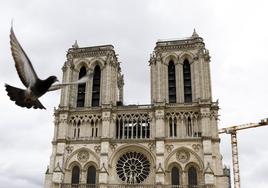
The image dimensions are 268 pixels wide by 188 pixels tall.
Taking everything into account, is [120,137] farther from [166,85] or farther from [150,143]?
[166,85]

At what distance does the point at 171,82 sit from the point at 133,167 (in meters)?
11.8

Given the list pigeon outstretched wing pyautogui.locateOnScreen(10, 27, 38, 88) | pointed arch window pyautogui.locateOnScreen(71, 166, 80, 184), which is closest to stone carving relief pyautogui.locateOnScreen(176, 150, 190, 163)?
pointed arch window pyautogui.locateOnScreen(71, 166, 80, 184)

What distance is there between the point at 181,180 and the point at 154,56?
54.2ft

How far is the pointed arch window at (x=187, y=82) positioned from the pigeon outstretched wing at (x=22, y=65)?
40599mm

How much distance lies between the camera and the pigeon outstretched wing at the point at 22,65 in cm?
358

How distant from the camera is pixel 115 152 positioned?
41.8 m

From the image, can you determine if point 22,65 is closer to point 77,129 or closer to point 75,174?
point 75,174

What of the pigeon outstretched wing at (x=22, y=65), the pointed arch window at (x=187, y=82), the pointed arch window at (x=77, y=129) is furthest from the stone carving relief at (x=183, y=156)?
the pigeon outstretched wing at (x=22, y=65)

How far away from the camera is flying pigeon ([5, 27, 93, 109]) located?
12.1 ft

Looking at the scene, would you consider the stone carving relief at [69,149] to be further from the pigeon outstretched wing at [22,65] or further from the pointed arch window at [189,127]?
the pigeon outstretched wing at [22,65]

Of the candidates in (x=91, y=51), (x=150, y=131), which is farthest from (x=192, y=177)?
(x=91, y=51)

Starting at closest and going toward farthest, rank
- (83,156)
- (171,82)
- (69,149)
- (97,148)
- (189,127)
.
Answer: (189,127) → (97,148) → (83,156) → (69,149) → (171,82)

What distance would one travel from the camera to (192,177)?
1565 inches

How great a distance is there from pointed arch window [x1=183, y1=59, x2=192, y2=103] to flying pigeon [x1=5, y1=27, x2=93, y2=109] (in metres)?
40.4
